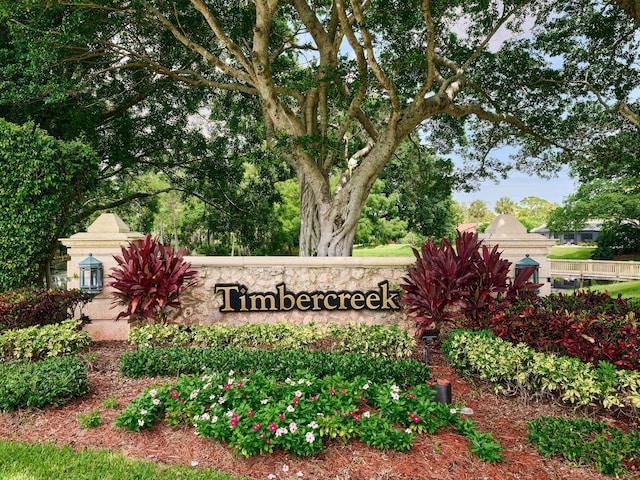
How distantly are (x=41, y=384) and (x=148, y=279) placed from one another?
7.07 feet

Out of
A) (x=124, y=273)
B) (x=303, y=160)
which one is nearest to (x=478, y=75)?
(x=303, y=160)

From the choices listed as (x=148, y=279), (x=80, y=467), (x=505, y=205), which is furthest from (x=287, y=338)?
(x=505, y=205)

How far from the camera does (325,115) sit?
905cm

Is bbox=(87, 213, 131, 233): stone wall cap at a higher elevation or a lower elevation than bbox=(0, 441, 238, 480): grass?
higher

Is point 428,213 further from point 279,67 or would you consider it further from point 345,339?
point 345,339

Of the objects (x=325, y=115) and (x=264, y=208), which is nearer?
(x=325, y=115)

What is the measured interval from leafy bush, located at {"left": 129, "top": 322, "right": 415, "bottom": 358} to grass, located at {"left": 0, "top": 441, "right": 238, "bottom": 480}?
7.99 ft

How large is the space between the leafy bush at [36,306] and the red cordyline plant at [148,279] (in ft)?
2.24

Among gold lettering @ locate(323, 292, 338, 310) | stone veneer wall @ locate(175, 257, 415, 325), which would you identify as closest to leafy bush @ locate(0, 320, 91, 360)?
stone veneer wall @ locate(175, 257, 415, 325)

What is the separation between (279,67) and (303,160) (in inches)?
167

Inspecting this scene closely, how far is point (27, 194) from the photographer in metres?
7.25

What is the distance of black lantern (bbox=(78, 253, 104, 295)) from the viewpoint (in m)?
6.59

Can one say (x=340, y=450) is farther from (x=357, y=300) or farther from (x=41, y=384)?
(x=357, y=300)

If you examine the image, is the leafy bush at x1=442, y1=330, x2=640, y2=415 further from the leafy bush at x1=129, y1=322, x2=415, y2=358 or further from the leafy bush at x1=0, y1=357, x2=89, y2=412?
the leafy bush at x1=0, y1=357, x2=89, y2=412
